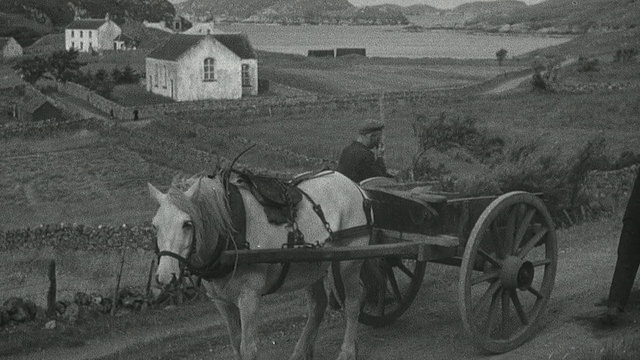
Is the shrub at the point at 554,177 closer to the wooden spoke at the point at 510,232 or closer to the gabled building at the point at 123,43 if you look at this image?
the wooden spoke at the point at 510,232

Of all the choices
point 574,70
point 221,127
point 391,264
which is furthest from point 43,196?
point 574,70

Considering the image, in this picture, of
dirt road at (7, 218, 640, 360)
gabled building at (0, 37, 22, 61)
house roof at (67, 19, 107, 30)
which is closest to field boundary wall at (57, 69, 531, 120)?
dirt road at (7, 218, 640, 360)

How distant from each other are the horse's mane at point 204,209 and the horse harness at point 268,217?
0.05 meters

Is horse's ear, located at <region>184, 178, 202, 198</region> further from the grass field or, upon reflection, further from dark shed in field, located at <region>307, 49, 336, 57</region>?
dark shed in field, located at <region>307, 49, 336, 57</region>

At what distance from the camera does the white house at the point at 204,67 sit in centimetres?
6128

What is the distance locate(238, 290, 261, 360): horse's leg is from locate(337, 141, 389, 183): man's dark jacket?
3119 millimetres

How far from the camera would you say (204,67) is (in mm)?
61812

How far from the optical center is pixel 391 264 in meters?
10.7

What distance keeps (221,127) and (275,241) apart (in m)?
42.2

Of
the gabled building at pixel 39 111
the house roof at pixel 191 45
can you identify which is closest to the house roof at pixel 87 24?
the house roof at pixel 191 45

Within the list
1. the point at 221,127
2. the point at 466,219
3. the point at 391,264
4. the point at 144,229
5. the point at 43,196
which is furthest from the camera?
the point at 221,127

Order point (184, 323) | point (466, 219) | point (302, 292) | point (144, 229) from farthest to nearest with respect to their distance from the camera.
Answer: point (144, 229) < point (302, 292) < point (184, 323) < point (466, 219)

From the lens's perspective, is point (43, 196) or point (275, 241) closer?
point (275, 241)

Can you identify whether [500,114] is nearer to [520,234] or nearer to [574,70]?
[574,70]
